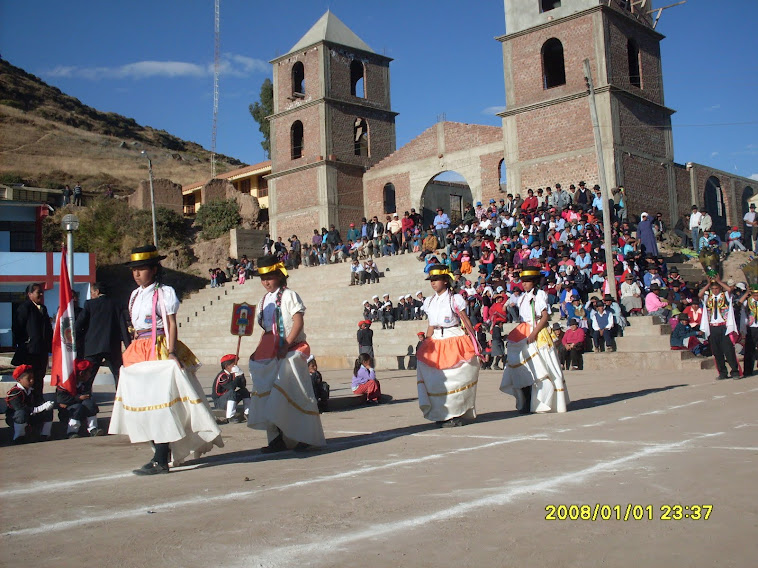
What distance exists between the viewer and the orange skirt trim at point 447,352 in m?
8.65

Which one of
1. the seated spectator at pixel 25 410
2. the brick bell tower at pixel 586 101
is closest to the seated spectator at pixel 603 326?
the seated spectator at pixel 25 410

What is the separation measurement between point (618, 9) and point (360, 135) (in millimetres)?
16864

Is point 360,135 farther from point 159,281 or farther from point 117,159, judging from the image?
point 117,159

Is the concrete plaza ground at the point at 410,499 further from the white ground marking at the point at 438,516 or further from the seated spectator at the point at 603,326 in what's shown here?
the seated spectator at the point at 603,326

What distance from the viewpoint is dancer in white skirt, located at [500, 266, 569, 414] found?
948cm

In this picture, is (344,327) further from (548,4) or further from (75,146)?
(75,146)

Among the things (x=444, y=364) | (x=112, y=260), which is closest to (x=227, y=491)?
(x=444, y=364)

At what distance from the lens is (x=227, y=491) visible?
5.26 m

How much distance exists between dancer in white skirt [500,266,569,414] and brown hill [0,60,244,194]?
199 ft

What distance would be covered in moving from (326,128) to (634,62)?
16369 millimetres

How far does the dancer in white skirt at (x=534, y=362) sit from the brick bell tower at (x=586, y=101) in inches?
867

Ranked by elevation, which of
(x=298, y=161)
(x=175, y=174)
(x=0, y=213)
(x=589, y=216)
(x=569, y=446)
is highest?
(x=175, y=174)

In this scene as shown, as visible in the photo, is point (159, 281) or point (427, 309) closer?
point (159, 281)

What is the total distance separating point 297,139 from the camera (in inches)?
1752
